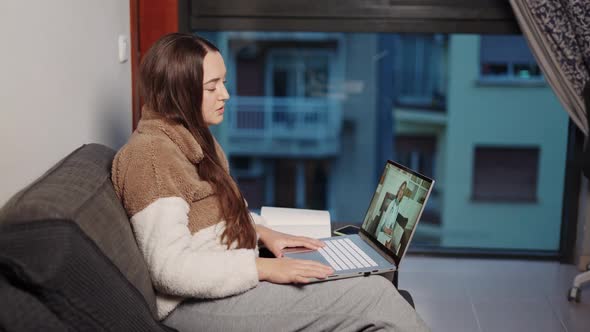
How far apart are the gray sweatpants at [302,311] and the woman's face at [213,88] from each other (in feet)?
1.61

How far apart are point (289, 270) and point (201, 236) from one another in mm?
238

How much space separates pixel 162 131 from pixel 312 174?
611 centimetres

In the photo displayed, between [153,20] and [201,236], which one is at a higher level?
[153,20]

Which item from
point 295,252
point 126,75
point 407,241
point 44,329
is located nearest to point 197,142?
point 295,252

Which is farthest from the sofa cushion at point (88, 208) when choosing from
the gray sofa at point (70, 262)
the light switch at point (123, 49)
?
the light switch at point (123, 49)

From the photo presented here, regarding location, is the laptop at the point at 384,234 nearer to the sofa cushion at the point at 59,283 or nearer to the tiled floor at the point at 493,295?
the sofa cushion at the point at 59,283

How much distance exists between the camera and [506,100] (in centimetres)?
712

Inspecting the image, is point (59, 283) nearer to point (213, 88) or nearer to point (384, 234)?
point (213, 88)

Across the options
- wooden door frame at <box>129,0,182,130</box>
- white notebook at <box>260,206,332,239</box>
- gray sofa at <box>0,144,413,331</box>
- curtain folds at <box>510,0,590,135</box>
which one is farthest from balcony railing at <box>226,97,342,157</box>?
gray sofa at <box>0,144,413,331</box>

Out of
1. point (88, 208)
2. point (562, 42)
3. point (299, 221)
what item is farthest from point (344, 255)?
point (562, 42)

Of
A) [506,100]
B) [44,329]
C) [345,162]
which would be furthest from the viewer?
[345,162]

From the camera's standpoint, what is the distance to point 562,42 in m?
3.17

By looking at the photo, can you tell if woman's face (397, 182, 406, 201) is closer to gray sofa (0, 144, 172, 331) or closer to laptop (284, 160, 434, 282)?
laptop (284, 160, 434, 282)

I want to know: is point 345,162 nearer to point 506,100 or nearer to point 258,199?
point 258,199
